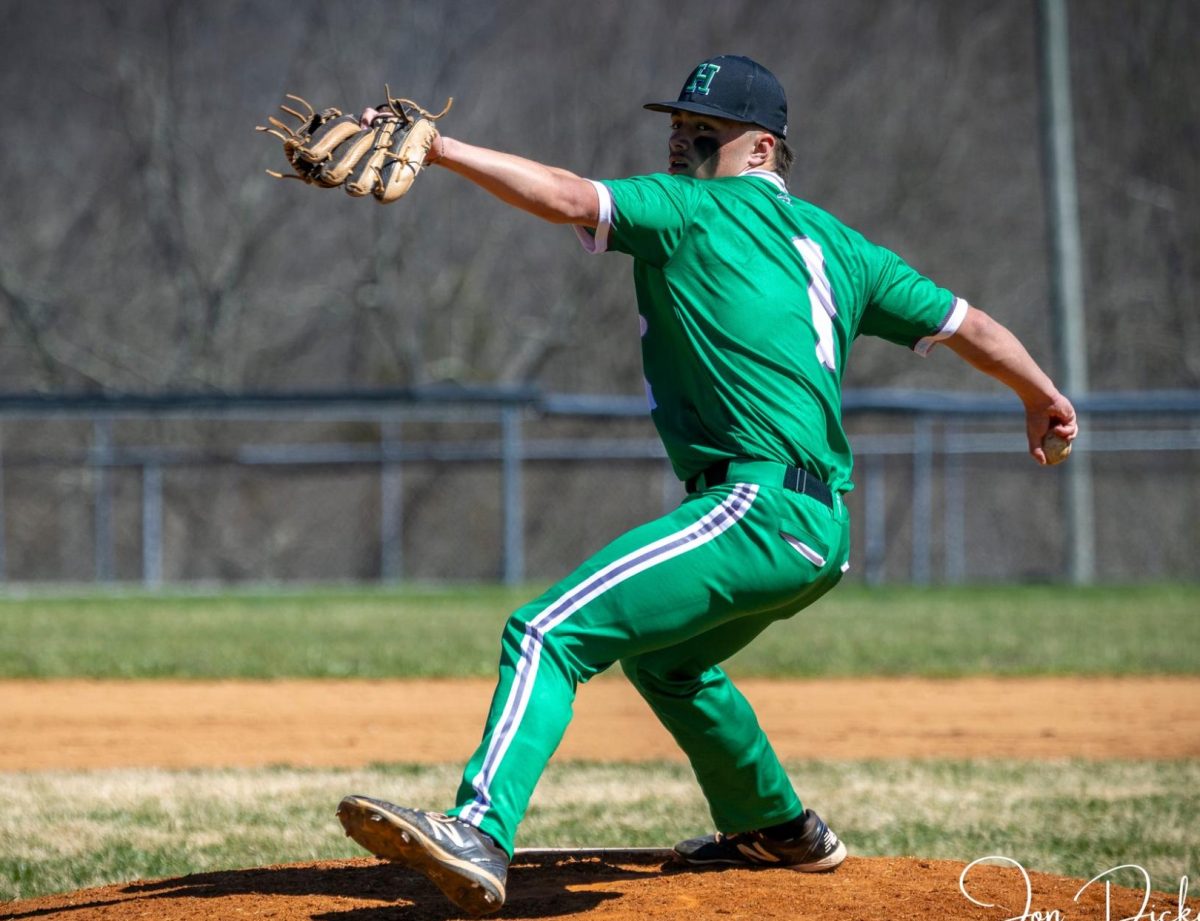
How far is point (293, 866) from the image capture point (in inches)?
160

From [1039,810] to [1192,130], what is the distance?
23112mm

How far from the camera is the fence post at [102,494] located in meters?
17.2

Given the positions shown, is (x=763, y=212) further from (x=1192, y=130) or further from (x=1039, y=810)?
(x=1192, y=130)

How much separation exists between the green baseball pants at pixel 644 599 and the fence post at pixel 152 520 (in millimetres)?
14717

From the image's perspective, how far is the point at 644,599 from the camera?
3107 mm

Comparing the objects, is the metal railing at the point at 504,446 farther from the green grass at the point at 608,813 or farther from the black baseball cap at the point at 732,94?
the black baseball cap at the point at 732,94

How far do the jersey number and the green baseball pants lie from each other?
323mm

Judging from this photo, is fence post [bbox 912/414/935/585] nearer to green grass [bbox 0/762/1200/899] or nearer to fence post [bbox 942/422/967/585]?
fence post [bbox 942/422/967/585]

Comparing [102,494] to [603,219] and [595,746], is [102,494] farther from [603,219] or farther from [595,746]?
[603,219]

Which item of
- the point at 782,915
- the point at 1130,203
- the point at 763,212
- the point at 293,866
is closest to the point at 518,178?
the point at 763,212

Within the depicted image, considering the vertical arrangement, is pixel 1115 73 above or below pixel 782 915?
above

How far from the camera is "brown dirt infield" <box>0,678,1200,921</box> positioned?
11.5 ft

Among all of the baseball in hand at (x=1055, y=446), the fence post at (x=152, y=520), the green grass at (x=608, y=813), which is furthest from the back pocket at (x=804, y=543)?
the fence post at (x=152, y=520)

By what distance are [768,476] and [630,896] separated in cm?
106
